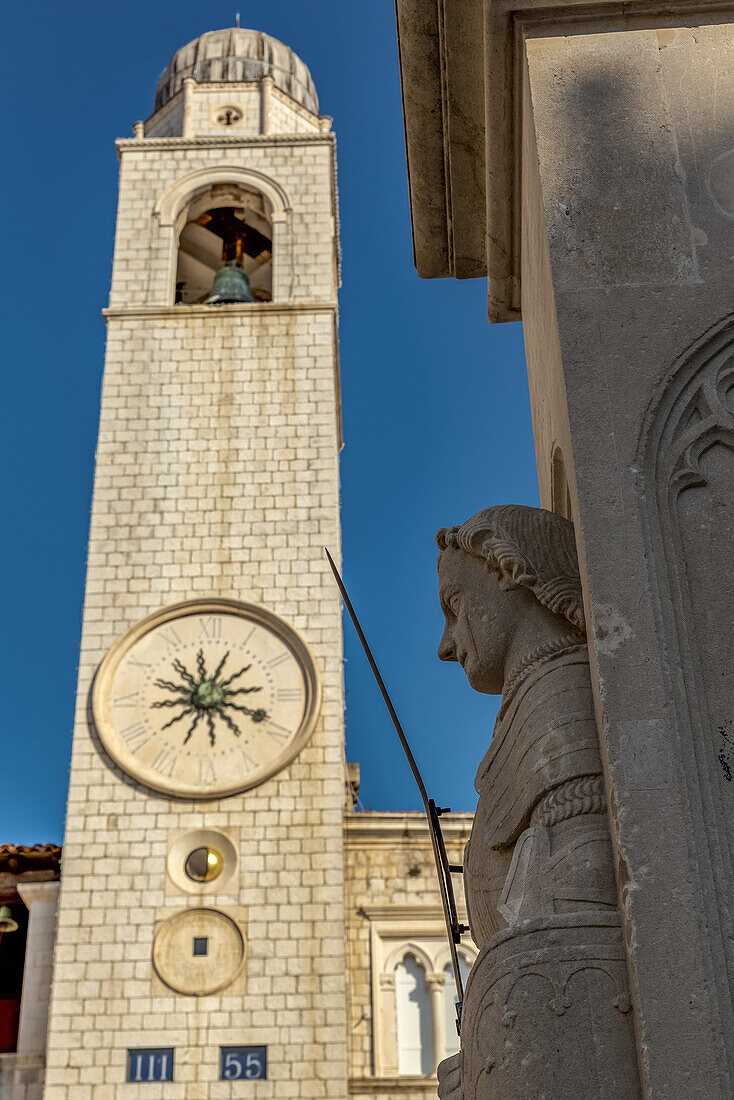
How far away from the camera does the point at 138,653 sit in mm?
17844

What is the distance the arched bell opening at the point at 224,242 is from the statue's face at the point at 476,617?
1906 centimetres

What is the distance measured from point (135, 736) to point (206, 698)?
3.50ft

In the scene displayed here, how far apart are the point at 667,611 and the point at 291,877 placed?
14036mm

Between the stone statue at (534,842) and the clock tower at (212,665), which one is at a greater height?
the clock tower at (212,665)

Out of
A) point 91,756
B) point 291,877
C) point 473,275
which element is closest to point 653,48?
point 473,275

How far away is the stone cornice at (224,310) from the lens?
20.5m

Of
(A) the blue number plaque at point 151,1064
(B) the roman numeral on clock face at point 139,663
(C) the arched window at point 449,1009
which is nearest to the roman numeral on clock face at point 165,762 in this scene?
(B) the roman numeral on clock face at point 139,663

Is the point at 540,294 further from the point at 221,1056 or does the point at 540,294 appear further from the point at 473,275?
the point at 221,1056

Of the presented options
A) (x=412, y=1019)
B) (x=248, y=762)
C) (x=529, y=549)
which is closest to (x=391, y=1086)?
(x=412, y=1019)

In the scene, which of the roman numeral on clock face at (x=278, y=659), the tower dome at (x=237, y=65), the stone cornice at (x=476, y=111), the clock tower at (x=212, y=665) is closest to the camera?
the stone cornice at (x=476, y=111)

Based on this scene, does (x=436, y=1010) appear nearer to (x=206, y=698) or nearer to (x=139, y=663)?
(x=206, y=698)

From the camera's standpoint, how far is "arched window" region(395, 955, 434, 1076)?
15.4 m

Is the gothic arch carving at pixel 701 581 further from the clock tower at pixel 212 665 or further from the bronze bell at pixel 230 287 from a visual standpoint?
the bronze bell at pixel 230 287

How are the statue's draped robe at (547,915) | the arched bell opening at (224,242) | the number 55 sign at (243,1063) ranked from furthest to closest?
Result: 1. the arched bell opening at (224,242)
2. the number 55 sign at (243,1063)
3. the statue's draped robe at (547,915)
